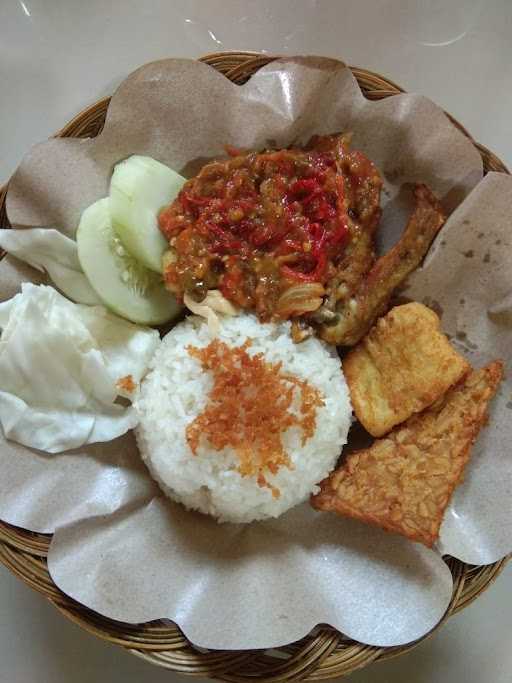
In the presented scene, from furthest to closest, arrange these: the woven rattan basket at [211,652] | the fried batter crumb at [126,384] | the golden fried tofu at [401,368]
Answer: the fried batter crumb at [126,384] < the golden fried tofu at [401,368] < the woven rattan basket at [211,652]

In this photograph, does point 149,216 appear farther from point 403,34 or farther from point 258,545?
point 403,34

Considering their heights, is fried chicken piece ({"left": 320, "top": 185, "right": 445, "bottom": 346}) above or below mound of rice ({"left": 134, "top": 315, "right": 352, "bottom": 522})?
above

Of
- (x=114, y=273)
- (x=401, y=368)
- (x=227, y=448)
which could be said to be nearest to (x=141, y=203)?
(x=114, y=273)

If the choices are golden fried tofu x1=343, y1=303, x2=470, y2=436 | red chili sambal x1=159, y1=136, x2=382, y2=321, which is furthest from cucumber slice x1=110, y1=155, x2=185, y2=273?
golden fried tofu x1=343, y1=303, x2=470, y2=436

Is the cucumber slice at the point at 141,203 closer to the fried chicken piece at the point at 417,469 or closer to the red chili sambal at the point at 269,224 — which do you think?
the red chili sambal at the point at 269,224

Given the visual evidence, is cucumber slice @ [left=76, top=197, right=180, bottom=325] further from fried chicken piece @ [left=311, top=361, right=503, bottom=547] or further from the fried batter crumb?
fried chicken piece @ [left=311, top=361, right=503, bottom=547]

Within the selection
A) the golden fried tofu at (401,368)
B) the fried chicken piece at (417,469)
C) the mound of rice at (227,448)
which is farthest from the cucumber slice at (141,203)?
the fried chicken piece at (417,469)

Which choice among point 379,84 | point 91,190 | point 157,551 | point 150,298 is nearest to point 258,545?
point 157,551

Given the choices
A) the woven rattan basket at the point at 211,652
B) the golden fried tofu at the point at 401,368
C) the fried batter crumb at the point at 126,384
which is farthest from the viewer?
the fried batter crumb at the point at 126,384
